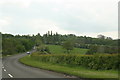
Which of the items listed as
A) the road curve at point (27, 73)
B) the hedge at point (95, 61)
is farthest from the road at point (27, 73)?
the hedge at point (95, 61)

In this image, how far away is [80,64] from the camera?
31797 millimetres

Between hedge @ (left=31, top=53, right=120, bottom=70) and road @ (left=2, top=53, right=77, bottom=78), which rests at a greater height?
hedge @ (left=31, top=53, right=120, bottom=70)

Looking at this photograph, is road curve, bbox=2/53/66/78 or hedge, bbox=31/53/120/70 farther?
hedge, bbox=31/53/120/70

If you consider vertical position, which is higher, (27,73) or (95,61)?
(95,61)

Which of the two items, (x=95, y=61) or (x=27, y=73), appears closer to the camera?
(x=27, y=73)

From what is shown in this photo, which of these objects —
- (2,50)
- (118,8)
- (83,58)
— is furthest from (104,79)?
(2,50)

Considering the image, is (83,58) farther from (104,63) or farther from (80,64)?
(104,63)

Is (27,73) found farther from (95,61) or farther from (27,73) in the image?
(95,61)

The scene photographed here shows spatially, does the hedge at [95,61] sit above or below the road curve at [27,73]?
above

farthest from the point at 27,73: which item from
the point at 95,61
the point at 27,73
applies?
the point at 95,61

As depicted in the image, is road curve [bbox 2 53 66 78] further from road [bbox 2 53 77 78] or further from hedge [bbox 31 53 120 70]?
hedge [bbox 31 53 120 70]

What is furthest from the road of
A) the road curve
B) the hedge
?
the hedge

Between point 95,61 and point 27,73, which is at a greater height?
point 95,61

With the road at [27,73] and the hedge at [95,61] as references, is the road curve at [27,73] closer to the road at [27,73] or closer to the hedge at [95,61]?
the road at [27,73]
